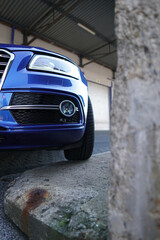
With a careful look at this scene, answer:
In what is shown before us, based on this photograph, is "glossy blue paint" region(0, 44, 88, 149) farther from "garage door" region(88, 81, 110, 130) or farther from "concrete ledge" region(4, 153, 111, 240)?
"garage door" region(88, 81, 110, 130)

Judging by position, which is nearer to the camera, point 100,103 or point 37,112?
point 37,112

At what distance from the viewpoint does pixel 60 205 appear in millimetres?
794

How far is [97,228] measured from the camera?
0.62m

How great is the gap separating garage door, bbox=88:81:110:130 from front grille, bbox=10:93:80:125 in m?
9.73

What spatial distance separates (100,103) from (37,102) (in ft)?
34.7

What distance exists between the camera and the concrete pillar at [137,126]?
16.3 inches

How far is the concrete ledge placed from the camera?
644mm

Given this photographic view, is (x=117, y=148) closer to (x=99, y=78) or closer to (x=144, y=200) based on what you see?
(x=144, y=200)

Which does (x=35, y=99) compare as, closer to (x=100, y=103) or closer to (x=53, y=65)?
(x=53, y=65)

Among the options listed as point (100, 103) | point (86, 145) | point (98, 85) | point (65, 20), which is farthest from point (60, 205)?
point (98, 85)

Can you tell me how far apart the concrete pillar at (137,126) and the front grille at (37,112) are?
0.77m

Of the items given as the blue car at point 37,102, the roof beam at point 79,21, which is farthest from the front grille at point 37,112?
the roof beam at point 79,21

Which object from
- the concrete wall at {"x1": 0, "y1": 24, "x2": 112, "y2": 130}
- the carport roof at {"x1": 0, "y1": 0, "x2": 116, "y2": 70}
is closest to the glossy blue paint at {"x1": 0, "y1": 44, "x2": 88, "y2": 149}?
the carport roof at {"x1": 0, "y1": 0, "x2": 116, "y2": 70}

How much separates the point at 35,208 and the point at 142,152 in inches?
23.6
